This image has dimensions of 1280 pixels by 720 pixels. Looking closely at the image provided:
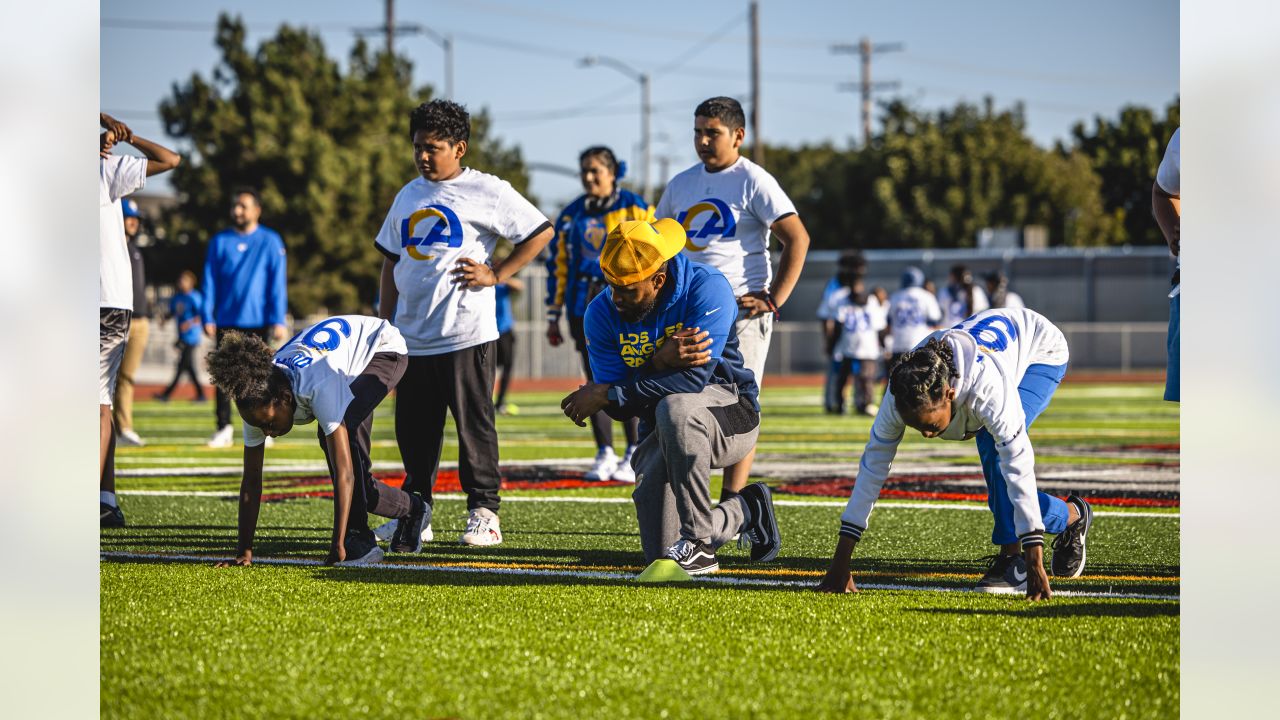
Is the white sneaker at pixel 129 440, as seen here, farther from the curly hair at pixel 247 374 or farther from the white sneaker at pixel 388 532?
the curly hair at pixel 247 374

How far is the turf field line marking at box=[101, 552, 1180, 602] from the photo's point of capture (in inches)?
→ 204

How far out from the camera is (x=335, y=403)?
227 inches

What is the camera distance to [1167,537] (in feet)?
22.6

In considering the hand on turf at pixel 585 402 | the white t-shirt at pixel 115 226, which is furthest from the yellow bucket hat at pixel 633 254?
the white t-shirt at pixel 115 226

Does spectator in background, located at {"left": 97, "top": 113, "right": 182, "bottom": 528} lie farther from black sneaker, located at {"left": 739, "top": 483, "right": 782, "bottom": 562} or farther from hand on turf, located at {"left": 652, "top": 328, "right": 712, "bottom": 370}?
black sneaker, located at {"left": 739, "top": 483, "right": 782, "bottom": 562}

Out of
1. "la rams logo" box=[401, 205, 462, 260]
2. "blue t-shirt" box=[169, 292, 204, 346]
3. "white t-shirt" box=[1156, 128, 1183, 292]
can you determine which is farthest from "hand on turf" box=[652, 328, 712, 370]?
"blue t-shirt" box=[169, 292, 204, 346]

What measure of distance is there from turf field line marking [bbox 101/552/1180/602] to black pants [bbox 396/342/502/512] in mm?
805

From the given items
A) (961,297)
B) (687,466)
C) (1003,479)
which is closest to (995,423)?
(1003,479)

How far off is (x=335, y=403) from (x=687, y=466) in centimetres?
144

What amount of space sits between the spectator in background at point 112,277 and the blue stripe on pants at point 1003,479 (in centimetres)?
424

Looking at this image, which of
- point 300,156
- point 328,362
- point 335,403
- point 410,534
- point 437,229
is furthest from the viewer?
point 300,156

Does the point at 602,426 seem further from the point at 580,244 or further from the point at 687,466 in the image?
the point at 687,466

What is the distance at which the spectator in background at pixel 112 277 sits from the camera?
723 cm
